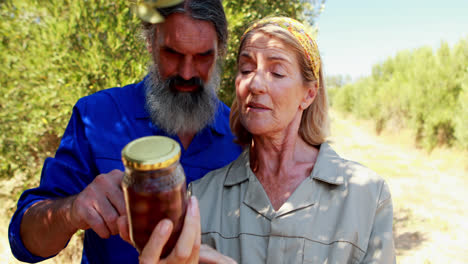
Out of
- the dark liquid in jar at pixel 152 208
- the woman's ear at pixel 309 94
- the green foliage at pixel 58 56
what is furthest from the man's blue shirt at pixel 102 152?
the green foliage at pixel 58 56

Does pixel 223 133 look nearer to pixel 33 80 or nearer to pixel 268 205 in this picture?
pixel 268 205

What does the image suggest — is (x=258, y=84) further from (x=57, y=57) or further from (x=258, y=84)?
(x=57, y=57)

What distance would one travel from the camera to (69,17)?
4473mm

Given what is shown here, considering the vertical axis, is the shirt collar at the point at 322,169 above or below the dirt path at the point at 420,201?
above

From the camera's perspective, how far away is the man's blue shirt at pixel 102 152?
202cm

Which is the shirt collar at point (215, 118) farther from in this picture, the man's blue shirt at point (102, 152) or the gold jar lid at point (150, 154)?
the gold jar lid at point (150, 154)

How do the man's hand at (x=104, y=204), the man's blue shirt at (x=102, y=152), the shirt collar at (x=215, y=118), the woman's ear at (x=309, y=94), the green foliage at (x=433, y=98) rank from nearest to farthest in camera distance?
the man's hand at (x=104, y=204) < the man's blue shirt at (x=102, y=152) < the woman's ear at (x=309, y=94) < the shirt collar at (x=215, y=118) < the green foliage at (x=433, y=98)

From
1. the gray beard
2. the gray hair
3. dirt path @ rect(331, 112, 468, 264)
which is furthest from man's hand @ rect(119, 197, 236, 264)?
dirt path @ rect(331, 112, 468, 264)

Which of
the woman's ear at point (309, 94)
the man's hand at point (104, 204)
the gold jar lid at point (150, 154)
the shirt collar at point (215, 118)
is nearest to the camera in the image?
the gold jar lid at point (150, 154)

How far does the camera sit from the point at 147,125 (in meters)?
2.56

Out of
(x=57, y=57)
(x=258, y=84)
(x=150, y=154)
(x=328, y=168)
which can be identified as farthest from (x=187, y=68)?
(x=57, y=57)

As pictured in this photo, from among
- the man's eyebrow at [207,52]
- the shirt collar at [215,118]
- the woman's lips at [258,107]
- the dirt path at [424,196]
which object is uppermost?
the man's eyebrow at [207,52]

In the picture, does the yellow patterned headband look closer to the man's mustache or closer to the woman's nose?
the woman's nose

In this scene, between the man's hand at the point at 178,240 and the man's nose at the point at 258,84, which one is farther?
the man's nose at the point at 258,84
